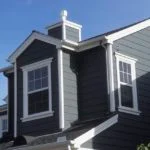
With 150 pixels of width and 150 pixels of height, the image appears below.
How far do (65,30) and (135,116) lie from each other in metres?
4.21

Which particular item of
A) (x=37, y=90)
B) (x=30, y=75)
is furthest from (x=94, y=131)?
(x=30, y=75)

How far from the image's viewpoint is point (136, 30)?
17.8 metres

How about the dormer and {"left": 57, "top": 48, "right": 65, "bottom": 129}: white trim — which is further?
the dormer

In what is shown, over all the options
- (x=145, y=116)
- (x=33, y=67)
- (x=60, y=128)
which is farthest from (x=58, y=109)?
(x=145, y=116)

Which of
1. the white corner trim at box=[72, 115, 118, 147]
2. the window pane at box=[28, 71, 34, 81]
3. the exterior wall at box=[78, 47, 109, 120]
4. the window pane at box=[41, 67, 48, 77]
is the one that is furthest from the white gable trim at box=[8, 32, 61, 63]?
the white corner trim at box=[72, 115, 118, 147]

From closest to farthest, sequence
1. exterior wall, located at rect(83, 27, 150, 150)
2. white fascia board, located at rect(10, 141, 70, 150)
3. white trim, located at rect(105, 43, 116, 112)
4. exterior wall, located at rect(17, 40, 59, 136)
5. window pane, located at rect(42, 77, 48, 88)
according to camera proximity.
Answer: white fascia board, located at rect(10, 141, 70, 150) → exterior wall, located at rect(83, 27, 150, 150) → white trim, located at rect(105, 43, 116, 112) → exterior wall, located at rect(17, 40, 59, 136) → window pane, located at rect(42, 77, 48, 88)

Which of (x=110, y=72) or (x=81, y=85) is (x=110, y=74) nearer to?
(x=110, y=72)

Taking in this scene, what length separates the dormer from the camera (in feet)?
57.4

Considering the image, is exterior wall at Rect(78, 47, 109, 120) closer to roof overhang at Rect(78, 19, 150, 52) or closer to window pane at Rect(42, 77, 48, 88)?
roof overhang at Rect(78, 19, 150, 52)

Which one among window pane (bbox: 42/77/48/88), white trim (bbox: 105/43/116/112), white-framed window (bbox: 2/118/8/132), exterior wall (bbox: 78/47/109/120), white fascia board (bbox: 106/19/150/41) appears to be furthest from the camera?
white-framed window (bbox: 2/118/8/132)

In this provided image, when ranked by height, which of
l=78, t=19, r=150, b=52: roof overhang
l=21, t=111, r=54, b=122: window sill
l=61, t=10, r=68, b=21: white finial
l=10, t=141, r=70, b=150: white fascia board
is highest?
l=61, t=10, r=68, b=21: white finial

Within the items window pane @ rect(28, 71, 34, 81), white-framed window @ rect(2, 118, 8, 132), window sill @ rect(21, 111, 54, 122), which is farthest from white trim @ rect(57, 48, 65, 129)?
white-framed window @ rect(2, 118, 8, 132)

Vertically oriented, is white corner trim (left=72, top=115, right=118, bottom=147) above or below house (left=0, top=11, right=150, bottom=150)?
below

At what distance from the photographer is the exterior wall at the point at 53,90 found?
16.4 m
